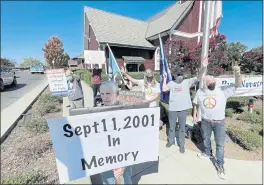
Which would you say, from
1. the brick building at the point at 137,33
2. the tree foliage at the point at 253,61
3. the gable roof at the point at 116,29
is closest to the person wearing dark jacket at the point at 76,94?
the gable roof at the point at 116,29

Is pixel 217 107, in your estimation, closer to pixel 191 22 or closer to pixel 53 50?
pixel 191 22

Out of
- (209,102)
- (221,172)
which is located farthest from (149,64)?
(221,172)

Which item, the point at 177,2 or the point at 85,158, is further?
the point at 177,2

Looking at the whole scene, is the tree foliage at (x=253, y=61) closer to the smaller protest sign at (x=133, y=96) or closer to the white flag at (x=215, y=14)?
the white flag at (x=215, y=14)

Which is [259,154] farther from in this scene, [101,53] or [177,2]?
[177,2]

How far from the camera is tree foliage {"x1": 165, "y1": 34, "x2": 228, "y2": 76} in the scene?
10.2m

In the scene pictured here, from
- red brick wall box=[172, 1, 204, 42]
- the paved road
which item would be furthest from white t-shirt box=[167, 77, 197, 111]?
red brick wall box=[172, 1, 204, 42]

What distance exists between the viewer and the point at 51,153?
11.8 feet

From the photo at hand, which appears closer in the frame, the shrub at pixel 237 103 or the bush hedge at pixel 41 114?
the bush hedge at pixel 41 114

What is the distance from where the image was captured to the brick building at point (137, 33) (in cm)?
1850

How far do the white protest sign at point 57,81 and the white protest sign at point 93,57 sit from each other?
22.1 feet

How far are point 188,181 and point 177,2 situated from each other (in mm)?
26770

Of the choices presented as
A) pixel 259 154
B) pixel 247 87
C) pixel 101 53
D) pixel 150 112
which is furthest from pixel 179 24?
pixel 150 112

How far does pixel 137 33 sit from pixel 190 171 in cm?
2110
